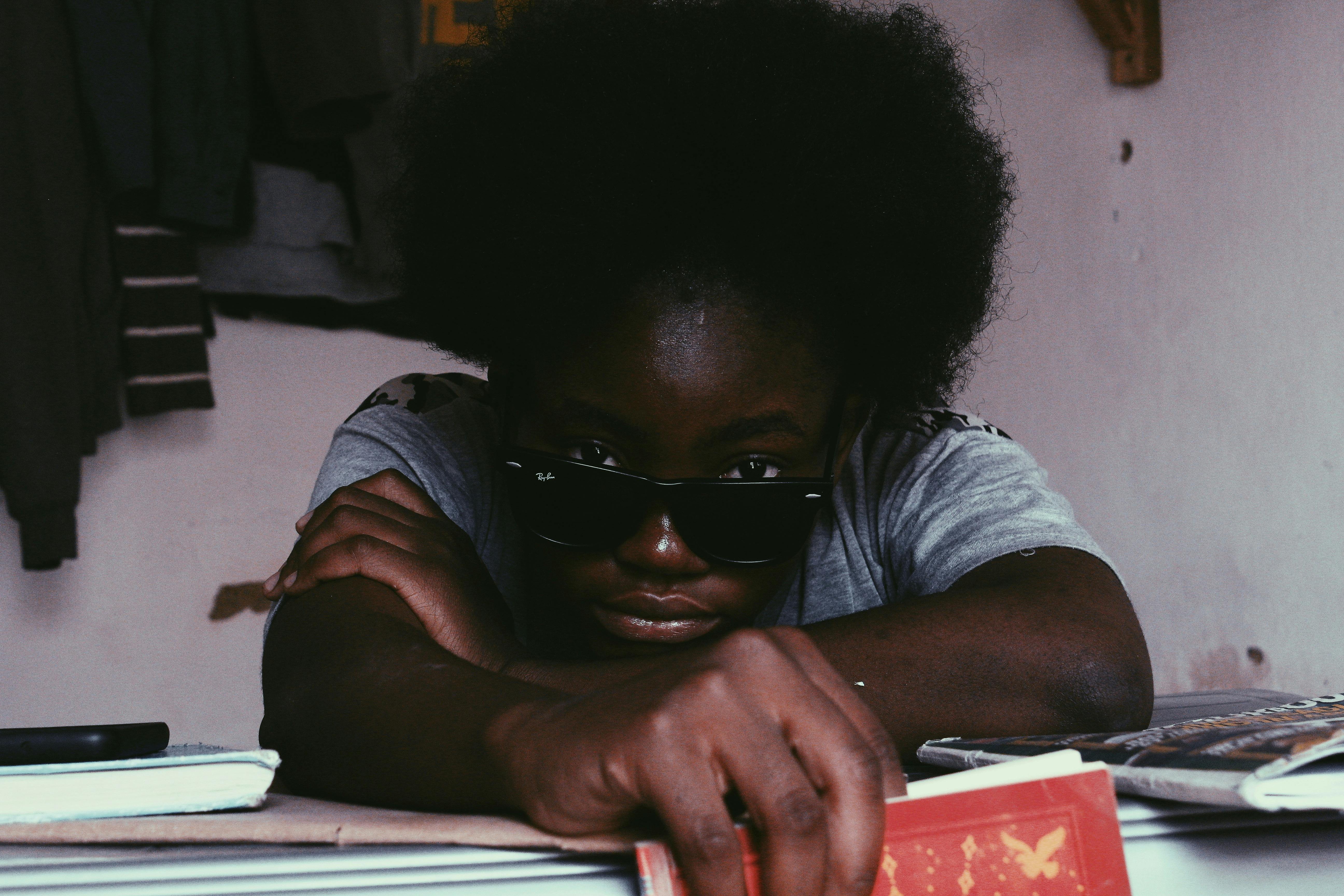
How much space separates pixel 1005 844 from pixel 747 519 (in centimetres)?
56

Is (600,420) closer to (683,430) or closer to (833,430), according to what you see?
(683,430)

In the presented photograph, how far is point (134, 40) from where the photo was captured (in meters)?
2.16

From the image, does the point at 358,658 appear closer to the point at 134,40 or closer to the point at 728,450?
the point at 728,450

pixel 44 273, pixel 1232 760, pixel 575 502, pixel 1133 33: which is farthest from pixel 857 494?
pixel 1133 33

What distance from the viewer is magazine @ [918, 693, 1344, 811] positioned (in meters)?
0.38

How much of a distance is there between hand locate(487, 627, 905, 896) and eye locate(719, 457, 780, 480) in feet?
1.51

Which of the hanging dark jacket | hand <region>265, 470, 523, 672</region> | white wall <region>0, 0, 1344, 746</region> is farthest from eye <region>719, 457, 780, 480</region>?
white wall <region>0, 0, 1344, 746</region>

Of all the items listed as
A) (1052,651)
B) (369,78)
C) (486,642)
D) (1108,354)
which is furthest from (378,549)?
(1108,354)

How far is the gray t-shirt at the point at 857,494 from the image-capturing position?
1056 mm

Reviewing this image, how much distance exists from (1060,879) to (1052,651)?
17.4 inches

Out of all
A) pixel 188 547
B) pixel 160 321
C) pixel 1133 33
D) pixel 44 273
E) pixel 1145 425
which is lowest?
pixel 188 547

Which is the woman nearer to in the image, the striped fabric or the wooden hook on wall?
the striped fabric

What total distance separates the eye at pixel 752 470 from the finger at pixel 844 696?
431mm

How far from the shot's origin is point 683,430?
90cm
